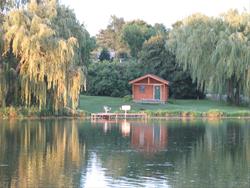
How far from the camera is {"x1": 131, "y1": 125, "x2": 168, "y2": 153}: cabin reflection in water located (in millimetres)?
29105

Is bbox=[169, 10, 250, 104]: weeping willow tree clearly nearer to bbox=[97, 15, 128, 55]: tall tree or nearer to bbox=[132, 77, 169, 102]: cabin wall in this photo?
bbox=[132, 77, 169, 102]: cabin wall

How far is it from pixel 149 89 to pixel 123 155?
38718 millimetres

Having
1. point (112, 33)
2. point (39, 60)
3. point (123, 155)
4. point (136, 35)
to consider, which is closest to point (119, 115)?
point (39, 60)

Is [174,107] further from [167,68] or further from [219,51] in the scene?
[167,68]

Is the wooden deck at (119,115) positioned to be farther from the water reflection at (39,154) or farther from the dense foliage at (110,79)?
the dense foliage at (110,79)

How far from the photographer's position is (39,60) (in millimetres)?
42281

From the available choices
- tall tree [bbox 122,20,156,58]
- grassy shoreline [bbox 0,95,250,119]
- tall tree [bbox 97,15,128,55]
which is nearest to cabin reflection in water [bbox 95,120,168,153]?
grassy shoreline [bbox 0,95,250,119]

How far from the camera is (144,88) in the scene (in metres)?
64.2

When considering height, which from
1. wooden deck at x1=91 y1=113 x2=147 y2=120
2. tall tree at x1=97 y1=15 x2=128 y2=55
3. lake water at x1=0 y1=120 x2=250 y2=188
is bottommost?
lake water at x1=0 y1=120 x2=250 y2=188

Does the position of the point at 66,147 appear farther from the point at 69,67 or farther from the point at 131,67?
the point at 131,67

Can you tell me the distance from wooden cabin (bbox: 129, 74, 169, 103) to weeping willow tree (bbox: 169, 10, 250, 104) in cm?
326

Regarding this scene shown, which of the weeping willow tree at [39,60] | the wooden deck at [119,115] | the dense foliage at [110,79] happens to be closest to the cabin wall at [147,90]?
the dense foliage at [110,79]

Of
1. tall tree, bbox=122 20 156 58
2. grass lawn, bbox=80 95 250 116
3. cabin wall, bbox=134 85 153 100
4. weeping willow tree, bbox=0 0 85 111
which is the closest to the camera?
weeping willow tree, bbox=0 0 85 111

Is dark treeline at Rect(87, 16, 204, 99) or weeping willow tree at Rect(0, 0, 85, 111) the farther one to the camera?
dark treeline at Rect(87, 16, 204, 99)
